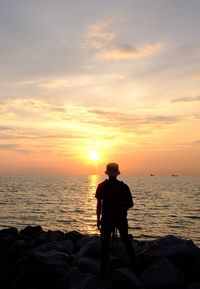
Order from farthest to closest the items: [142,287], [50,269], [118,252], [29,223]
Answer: [29,223], [118,252], [50,269], [142,287]

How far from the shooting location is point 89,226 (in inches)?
1642

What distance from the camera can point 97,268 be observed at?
11.5m

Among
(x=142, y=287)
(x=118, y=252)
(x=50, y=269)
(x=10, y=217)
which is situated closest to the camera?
(x=142, y=287)

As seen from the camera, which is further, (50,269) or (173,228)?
(173,228)

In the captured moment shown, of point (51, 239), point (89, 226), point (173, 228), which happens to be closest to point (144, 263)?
point (51, 239)

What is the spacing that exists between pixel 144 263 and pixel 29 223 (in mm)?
30701

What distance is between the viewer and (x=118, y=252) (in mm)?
12562

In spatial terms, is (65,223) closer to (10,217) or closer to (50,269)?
(10,217)

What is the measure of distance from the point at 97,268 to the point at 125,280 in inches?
61.0

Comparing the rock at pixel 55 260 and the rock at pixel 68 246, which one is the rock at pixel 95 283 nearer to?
the rock at pixel 55 260

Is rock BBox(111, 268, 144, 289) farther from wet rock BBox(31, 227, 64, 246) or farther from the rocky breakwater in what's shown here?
wet rock BBox(31, 227, 64, 246)

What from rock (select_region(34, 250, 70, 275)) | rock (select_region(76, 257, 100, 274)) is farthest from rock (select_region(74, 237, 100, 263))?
rock (select_region(76, 257, 100, 274))

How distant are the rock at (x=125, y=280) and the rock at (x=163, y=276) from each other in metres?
0.23

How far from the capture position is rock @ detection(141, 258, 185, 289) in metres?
10.2
